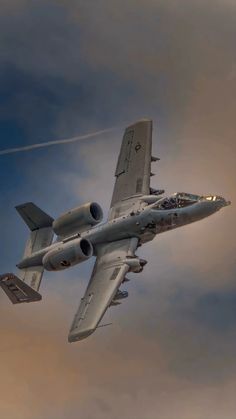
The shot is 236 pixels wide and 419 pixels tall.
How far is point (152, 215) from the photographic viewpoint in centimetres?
4769

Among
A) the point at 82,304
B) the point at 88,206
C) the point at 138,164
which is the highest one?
the point at 138,164

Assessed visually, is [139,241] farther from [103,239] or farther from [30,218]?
[30,218]

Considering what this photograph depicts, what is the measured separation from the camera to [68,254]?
48.1 meters

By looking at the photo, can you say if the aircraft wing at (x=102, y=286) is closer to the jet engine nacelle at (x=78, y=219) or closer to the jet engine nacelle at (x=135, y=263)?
the jet engine nacelle at (x=135, y=263)

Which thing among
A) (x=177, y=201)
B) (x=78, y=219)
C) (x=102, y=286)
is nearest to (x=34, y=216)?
(x=78, y=219)

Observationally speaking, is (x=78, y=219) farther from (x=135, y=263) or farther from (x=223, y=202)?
(x=223, y=202)

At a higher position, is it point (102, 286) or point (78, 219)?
point (78, 219)

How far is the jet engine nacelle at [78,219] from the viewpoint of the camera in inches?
1960

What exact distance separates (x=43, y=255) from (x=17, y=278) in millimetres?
4179

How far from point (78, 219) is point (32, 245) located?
4619 millimetres

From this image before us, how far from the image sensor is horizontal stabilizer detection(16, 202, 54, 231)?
53.0 metres

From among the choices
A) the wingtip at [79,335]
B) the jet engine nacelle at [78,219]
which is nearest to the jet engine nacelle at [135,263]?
the jet engine nacelle at [78,219]

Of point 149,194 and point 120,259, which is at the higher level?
point 149,194

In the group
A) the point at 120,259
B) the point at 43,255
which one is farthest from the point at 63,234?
the point at 120,259
